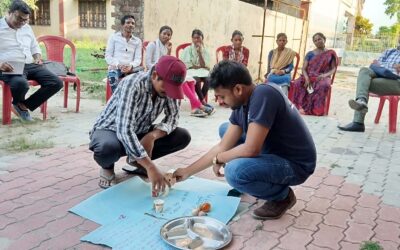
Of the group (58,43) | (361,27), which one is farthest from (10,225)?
(361,27)

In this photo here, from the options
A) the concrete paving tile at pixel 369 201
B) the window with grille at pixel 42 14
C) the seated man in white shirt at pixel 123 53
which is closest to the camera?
the concrete paving tile at pixel 369 201

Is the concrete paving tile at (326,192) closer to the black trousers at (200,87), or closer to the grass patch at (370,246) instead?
the grass patch at (370,246)

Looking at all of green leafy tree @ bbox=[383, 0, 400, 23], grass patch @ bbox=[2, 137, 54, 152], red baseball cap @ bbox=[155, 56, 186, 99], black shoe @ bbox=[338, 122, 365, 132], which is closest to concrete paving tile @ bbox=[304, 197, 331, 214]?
red baseball cap @ bbox=[155, 56, 186, 99]

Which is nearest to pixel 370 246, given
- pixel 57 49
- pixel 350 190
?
pixel 350 190

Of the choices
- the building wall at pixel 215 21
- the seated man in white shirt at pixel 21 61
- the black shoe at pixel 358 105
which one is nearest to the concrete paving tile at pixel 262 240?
the black shoe at pixel 358 105

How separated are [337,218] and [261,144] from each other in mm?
835

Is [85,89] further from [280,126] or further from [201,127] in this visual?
[280,126]

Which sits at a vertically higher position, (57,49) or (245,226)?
(57,49)

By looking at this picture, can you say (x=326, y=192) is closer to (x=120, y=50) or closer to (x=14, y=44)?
(x=120, y=50)

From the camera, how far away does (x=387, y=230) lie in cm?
249

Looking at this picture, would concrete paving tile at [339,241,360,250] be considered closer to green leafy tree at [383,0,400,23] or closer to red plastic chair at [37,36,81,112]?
red plastic chair at [37,36,81,112]

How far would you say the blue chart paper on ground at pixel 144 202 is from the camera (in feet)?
8.23

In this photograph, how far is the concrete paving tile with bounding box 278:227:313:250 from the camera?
2.25 meters

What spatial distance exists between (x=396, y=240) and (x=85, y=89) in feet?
20.4
